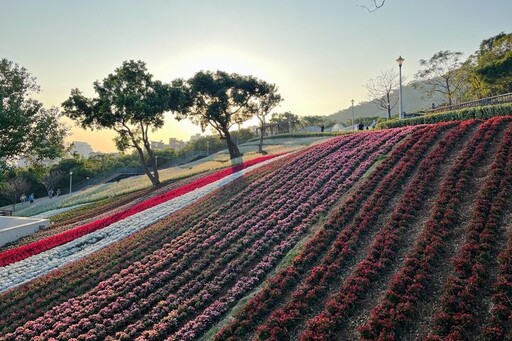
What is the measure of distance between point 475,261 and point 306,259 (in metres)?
4.15

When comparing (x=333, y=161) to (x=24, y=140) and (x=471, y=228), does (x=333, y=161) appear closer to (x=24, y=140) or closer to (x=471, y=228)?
(x=471, y=228)

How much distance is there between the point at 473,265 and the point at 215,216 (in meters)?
10.3

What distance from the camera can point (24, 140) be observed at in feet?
71.9

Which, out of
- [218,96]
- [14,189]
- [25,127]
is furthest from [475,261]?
[14,189]

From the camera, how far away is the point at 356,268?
31.8 ft

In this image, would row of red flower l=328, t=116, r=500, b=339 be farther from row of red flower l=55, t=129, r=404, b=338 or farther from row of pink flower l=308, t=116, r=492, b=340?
row of red flower l=55, t=129, r=404, b=338

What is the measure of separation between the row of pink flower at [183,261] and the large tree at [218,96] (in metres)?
23.4

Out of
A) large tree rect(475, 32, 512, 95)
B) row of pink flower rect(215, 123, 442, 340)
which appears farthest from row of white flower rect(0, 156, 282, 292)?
large tree rect(475, 32, 512, 95)

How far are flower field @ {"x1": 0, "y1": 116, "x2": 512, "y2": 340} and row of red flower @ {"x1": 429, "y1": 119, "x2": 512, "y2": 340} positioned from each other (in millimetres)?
29

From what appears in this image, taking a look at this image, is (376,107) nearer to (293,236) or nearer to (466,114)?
(466,114)

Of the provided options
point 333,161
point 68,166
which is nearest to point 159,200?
point 333,161

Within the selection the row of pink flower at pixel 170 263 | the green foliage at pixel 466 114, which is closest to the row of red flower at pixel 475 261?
the row of pink flower at pixel 170 263

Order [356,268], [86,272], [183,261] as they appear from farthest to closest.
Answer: [86,272] → [183,261] → [356,268]

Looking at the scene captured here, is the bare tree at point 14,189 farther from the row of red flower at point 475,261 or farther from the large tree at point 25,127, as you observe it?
the row of red flower at point 475,261
